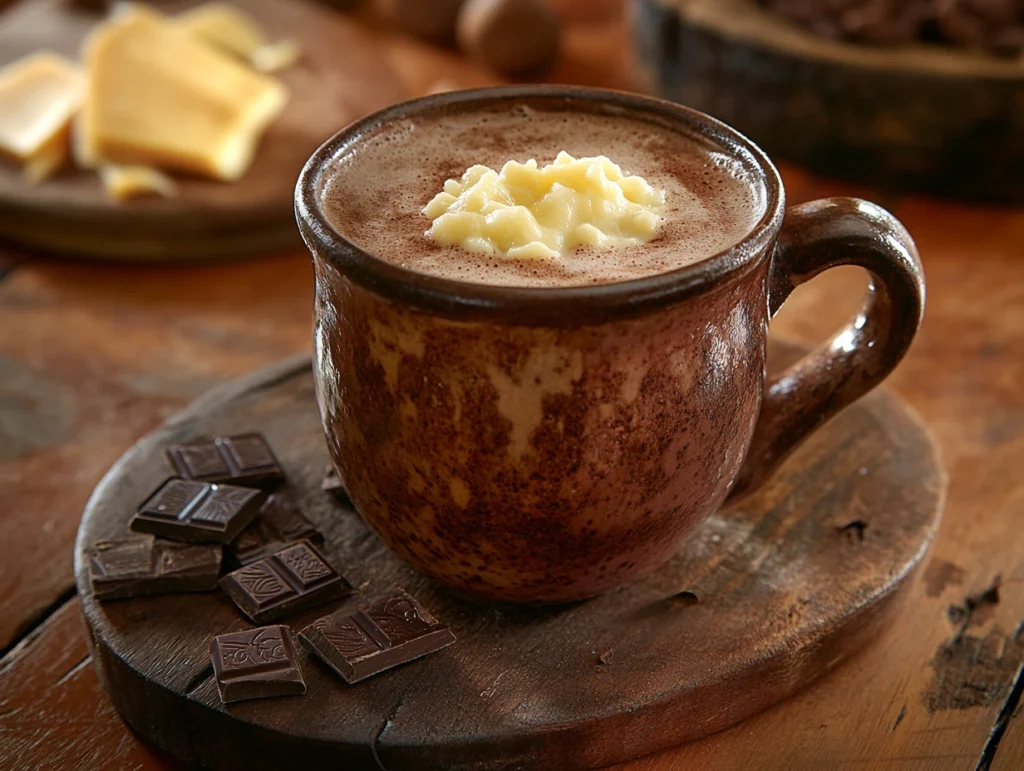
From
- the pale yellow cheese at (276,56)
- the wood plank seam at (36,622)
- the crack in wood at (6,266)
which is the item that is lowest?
the crack in wood at (6,266)

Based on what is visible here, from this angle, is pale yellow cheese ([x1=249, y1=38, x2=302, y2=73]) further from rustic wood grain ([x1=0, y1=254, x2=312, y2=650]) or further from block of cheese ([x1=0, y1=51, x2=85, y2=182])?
rustic wood grain ([x1=0, y1=254, x2=312, y2=650])

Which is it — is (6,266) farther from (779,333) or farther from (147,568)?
(779,333)

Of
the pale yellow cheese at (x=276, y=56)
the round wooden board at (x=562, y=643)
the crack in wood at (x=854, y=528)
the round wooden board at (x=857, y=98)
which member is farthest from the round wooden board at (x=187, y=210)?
the crack in wood at (x=854, y=528)

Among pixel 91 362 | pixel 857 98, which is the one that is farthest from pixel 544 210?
pixel 857 98

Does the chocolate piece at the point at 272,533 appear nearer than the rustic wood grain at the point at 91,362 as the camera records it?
Yes

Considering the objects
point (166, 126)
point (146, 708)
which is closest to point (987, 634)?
point (146, 708)

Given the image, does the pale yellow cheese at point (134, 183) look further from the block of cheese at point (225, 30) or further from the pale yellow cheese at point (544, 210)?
the pale yellow cheese at point (544, 210)
